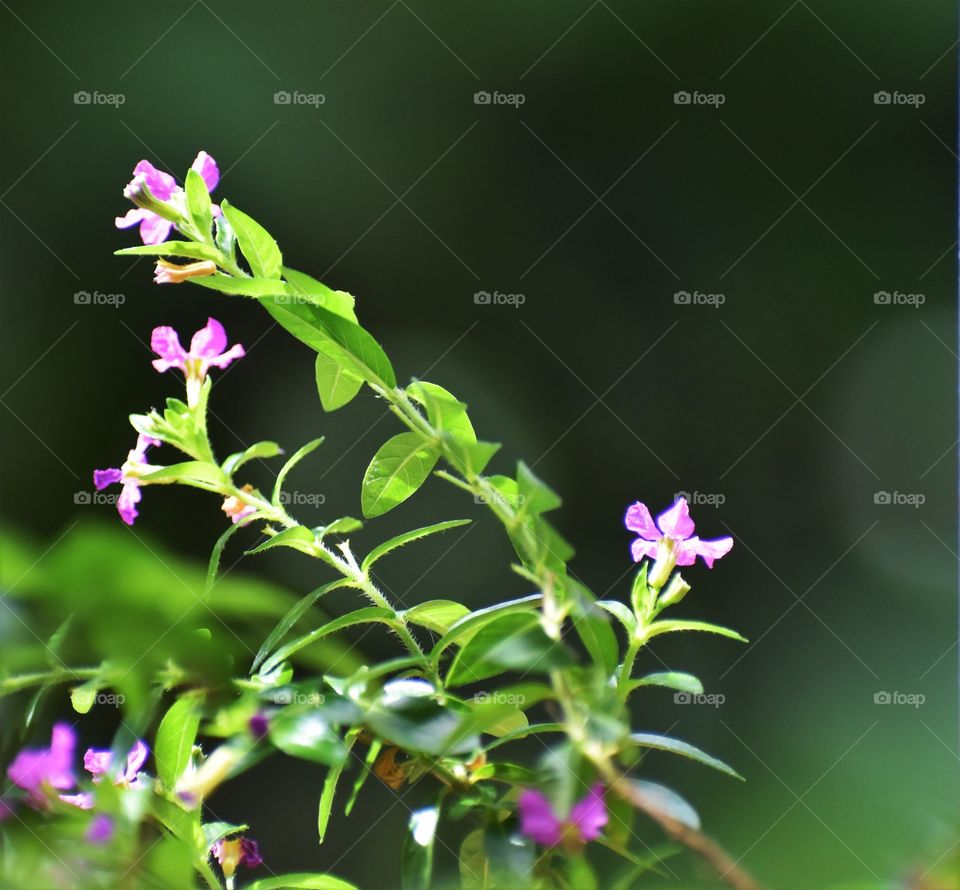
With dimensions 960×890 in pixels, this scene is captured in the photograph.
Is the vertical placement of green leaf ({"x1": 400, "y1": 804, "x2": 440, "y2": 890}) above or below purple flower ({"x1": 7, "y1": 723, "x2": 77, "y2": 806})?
below

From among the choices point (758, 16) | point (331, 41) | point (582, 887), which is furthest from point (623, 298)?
point (582, 887)

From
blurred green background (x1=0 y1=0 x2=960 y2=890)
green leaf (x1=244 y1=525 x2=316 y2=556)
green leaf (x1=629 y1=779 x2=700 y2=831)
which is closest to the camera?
green leaf (x1=629 y1=779 x2=700 y2=831)

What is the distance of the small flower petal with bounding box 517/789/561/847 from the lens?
30 centimetres

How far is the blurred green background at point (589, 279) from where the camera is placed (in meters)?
1.86

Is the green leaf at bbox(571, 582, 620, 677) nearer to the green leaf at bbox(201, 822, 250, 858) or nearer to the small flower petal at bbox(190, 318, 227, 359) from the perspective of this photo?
the green leaf at bbox(201, 822, 250, 858)

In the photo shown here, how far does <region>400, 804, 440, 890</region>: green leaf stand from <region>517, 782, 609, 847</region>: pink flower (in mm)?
86

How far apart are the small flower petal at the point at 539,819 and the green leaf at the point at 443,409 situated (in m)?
0.14

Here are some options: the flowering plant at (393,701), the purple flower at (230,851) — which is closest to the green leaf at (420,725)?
the flowering plant at (393,701)

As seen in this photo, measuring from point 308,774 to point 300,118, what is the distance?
48.3 inches

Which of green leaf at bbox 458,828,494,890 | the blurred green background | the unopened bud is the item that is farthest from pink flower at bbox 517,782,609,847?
the blurred green background

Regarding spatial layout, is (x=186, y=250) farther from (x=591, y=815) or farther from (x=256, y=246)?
(x=591, y=815)

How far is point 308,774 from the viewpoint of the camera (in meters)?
1.79

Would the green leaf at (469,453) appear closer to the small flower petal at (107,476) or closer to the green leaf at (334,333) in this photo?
the green leaf at (334,333)

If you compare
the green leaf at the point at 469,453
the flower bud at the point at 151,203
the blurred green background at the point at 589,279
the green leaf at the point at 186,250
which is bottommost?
the blurred green background at the point at 589,279
